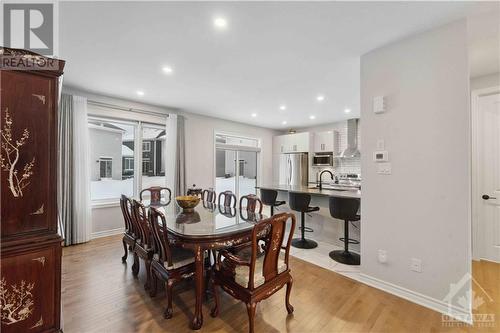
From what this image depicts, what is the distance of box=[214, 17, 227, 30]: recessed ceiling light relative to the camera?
1976 millimetres

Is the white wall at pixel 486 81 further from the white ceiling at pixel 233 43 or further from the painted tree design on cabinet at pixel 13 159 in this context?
the painted tree design on cabinet at pixel 13 159

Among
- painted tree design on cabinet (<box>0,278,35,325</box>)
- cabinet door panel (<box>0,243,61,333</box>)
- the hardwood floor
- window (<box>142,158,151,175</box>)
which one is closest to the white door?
the hardwood floor

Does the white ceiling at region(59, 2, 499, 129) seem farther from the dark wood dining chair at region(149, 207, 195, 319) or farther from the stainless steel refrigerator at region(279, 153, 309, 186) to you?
the stainless steel refrigerator at region(279, 153, 309, 186)

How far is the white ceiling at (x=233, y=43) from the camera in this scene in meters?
1.84

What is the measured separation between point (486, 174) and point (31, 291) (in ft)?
17.1

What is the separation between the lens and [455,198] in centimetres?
193

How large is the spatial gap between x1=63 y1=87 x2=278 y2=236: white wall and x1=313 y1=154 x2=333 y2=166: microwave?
5.33ft

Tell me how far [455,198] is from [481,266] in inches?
74.8

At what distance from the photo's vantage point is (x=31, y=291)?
4.62 ft

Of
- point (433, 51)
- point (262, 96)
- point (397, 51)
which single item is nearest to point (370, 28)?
point (397, 51)

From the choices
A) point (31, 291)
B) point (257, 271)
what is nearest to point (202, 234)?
point (257, 271)

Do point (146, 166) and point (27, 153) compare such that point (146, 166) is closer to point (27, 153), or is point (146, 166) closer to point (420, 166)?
point (27, 153)

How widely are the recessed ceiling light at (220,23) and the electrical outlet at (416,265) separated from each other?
3.00m
